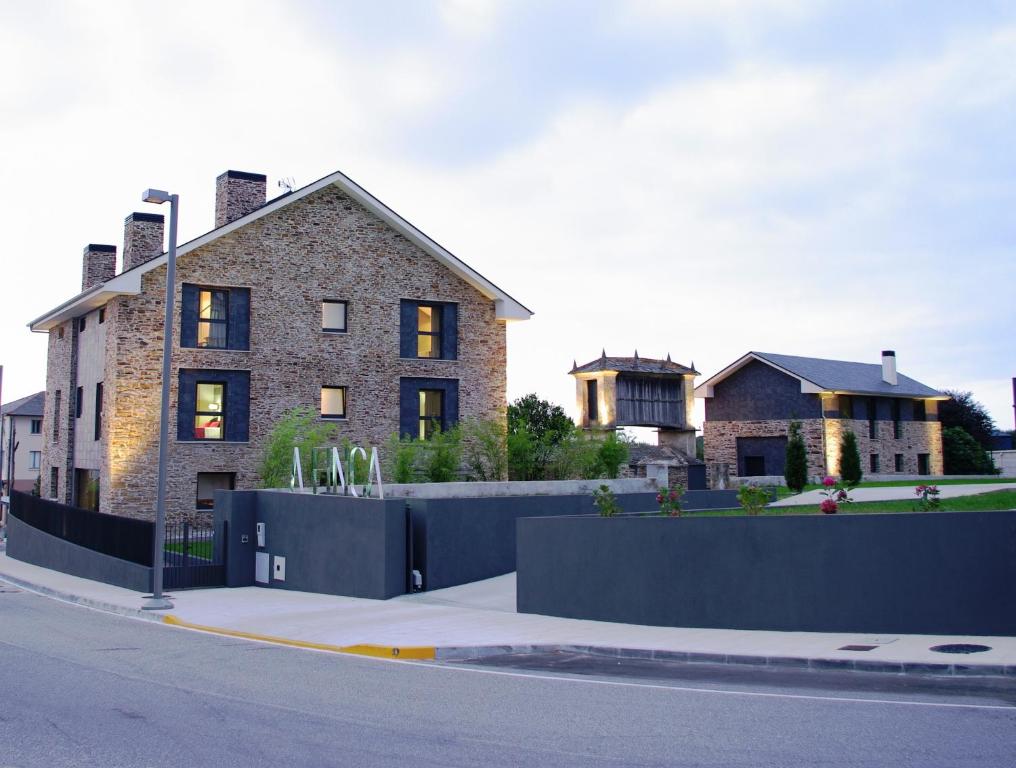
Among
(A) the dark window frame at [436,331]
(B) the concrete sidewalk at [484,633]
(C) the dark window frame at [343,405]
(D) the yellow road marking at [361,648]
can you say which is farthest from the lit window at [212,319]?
(D) the yellow road marking at [361,648]

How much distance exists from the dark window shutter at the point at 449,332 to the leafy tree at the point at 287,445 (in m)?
5.72

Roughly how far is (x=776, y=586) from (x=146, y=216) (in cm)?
2809

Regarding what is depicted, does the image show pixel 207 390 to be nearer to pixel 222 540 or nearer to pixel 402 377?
pixel 402 377

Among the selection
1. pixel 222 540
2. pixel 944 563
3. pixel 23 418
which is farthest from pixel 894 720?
pixel 23 418

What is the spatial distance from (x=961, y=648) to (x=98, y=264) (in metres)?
35.6

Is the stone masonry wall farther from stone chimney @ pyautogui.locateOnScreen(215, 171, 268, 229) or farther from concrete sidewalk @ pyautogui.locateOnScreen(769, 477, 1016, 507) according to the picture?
concrete sidewalk @ pyautogui.locateOnScreen(769, 477, 1016, 507)

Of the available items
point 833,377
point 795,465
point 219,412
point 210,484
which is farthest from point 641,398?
point 210,484

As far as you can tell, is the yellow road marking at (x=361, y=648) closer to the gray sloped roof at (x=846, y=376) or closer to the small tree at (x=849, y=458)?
the small tree at (x=849, y=458)

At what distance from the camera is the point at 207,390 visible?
106 feet

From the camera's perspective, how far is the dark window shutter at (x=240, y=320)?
32438mm

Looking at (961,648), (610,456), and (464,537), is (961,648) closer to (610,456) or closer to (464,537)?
(464,537)

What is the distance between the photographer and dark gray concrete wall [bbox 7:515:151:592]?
21078 millimetres

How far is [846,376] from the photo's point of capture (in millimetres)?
54969

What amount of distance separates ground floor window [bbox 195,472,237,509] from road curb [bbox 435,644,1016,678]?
21.2 meters
